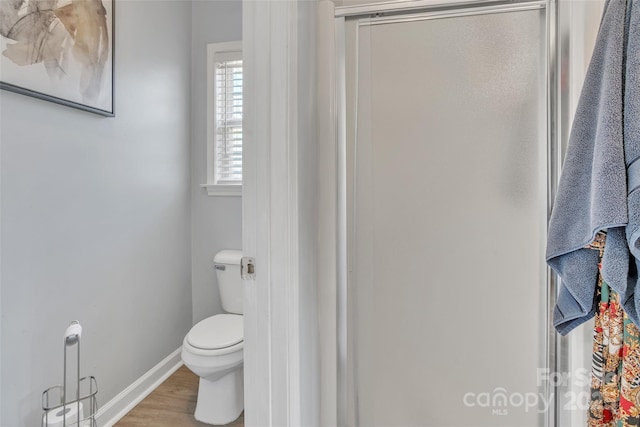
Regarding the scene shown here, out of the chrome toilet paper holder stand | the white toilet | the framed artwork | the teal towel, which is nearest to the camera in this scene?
the teal towel

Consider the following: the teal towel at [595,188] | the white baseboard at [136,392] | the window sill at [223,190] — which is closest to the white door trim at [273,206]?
the teal towel at [595,188]

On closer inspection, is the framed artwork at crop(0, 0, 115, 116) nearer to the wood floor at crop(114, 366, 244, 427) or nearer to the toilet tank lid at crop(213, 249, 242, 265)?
the toilet tank lid at crop(213, 249, 242, 265)

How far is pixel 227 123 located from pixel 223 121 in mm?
31

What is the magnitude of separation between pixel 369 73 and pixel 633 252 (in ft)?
2.94

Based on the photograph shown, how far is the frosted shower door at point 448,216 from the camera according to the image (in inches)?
44.2

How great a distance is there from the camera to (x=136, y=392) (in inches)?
74.0

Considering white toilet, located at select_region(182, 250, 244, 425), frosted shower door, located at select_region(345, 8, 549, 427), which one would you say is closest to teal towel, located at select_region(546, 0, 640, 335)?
frosted shower door, located at select_region(345, 8, 549, 427)

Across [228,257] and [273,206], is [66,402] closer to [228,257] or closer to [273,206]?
[228,257]

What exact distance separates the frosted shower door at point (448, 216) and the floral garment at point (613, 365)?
1.17 ft

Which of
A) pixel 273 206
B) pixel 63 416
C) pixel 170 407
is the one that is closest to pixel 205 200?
pixel 170 407

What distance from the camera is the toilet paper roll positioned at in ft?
4.33

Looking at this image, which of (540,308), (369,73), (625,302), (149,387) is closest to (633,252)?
(625,302)

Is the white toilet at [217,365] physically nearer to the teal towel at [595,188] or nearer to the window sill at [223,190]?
the window sill at [223,190]

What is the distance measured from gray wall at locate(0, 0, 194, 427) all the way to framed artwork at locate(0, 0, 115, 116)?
66 mm
